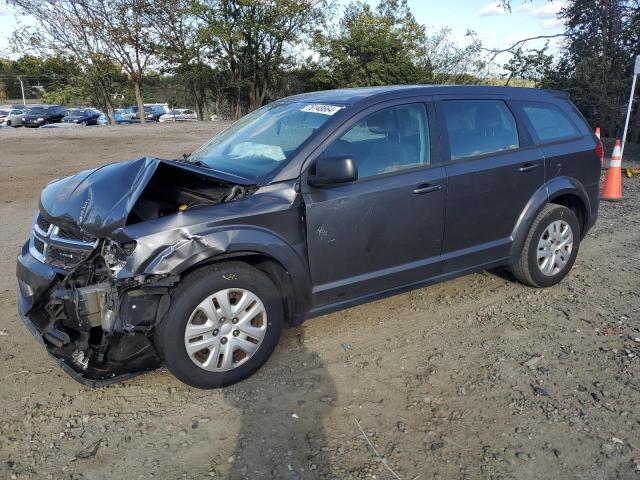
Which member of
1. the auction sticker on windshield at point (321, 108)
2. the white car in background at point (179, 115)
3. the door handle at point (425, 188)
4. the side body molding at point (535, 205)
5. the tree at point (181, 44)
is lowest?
the side body molding at point (535, 205)

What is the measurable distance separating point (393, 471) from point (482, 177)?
2.45 meters

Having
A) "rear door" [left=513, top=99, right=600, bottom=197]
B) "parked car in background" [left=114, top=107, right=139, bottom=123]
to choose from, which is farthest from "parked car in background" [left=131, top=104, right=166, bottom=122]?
"rear door" [left=513, top=99, right=600, bottom=197]

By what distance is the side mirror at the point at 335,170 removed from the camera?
3.39 meters

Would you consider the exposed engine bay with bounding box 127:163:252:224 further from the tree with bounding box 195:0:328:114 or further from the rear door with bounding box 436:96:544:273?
the tree with bounding box 195:0:328:114

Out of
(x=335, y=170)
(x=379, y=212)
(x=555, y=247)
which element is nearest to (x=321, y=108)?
(x=335, y=170)

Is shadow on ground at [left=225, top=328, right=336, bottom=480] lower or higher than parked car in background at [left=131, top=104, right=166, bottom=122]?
lower

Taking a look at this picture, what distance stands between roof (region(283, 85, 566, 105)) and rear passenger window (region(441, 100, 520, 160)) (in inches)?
4.6

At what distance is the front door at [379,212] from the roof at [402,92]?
12 cm

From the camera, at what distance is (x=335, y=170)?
3.40m

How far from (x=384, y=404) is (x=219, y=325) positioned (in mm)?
1097

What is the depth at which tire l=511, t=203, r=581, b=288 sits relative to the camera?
4684 millimetres

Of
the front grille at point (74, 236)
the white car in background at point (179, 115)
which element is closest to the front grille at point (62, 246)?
the front grille at point (74, 236)

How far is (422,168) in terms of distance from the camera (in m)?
4.00

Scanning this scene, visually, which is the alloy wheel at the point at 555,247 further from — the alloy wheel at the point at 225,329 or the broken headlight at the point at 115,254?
the broken headlight at the point at 115,254
